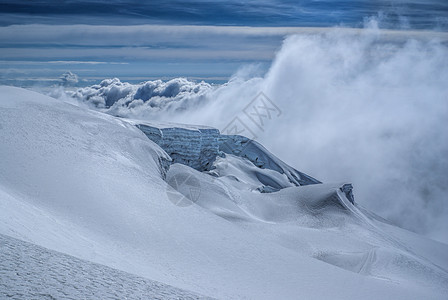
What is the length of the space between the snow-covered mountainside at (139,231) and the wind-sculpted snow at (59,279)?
0.10 ft

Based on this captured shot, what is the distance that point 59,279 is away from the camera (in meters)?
5.30

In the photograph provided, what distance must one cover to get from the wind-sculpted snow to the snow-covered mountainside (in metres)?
0.03

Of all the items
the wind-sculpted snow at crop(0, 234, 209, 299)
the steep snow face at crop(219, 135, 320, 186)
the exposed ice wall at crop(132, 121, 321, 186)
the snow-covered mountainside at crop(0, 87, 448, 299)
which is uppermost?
the wind-sculpted snow at crop(0, 234, 209, 299)

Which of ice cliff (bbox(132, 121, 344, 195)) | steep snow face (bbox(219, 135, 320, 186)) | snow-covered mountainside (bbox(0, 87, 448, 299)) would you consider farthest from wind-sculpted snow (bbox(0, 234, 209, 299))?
steep snow face (bbox(219, 135, 320, 186))

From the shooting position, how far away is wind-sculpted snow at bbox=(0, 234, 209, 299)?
15.8 feet

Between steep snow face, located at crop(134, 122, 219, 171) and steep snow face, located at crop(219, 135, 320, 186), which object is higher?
steep snow face, located at crop(134, 122, 219, 171)

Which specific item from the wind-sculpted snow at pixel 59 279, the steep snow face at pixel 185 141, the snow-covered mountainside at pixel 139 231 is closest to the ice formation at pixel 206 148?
the steep snow face at pixel 185 141

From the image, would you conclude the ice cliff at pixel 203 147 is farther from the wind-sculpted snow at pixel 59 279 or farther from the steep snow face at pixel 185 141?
A: the wind-sculpted snow at pixel 59 279

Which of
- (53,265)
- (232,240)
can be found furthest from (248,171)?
(53,265)

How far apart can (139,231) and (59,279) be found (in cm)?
578

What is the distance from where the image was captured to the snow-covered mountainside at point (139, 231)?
8062 millimetres

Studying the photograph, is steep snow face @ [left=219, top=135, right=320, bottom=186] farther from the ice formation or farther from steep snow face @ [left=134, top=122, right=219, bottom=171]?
steep snow face @ [left=134, top=122, right=219, bottom=171]

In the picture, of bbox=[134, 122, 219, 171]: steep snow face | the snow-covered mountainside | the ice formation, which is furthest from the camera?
the ice formation

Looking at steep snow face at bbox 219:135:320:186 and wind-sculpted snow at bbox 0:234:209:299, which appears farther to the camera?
steep snow face at bbox 219:135:320:186
